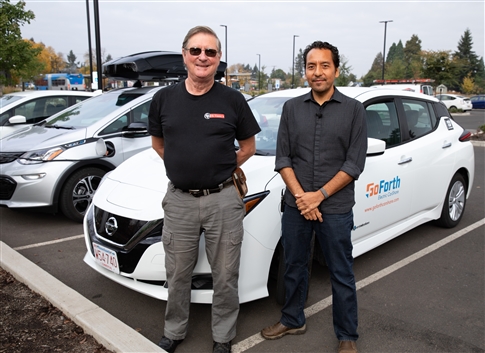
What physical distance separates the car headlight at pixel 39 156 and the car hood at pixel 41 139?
0.23 ft

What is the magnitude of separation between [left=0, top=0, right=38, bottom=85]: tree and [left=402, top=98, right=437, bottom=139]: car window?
12.2 meters

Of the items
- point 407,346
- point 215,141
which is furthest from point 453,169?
point 215,141

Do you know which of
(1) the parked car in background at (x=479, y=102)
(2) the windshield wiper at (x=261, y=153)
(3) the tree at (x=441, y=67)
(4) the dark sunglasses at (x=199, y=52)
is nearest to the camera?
(4) the dark sunglasses at (x=199, y=52)

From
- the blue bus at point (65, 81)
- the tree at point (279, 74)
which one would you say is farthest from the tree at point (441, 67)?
the tree at point (279, 74)

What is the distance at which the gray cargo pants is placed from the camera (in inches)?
106

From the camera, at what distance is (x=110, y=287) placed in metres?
3.88

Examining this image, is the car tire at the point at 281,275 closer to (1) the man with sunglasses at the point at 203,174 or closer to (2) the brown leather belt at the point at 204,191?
(1) the man with sunglasses at the point at 203,174

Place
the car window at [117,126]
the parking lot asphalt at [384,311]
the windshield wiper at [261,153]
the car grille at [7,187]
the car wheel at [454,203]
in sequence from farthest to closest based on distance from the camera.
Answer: the car window at [117,126] → the car grille at [7,187] → the car wheel at [454,203] → the windshield wiper at [261,153] → the parking lot asphalt at [384,311]

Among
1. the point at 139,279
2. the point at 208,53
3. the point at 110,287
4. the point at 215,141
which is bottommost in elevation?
the point at 110,287

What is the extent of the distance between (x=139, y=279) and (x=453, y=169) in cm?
362

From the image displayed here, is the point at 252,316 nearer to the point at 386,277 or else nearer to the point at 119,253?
the point at 119,253

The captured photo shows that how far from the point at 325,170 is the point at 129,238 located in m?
1.38

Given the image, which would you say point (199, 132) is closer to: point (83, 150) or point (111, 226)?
point (111, 226)

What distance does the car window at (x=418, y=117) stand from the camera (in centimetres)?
454
